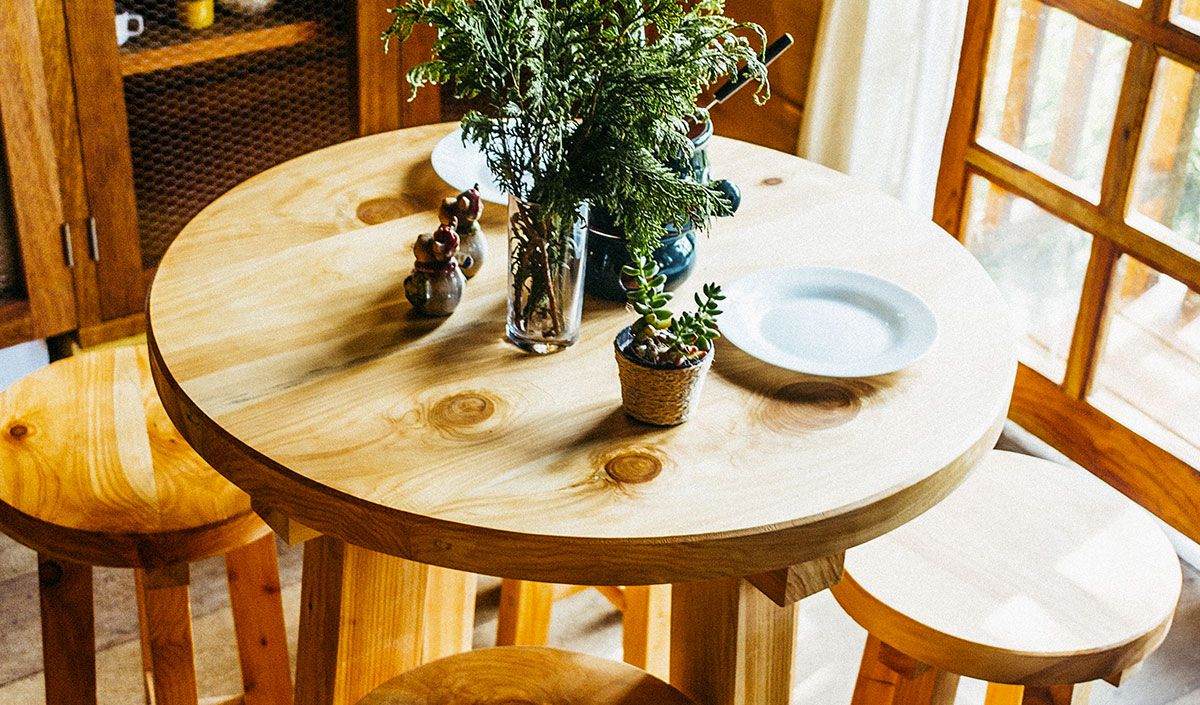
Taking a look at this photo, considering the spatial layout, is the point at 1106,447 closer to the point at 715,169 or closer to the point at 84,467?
the point at 715,169

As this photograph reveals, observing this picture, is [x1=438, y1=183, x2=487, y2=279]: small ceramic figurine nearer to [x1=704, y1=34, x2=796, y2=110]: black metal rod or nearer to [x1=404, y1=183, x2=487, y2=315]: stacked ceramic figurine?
[x1=404, y1=183, x2=487, y2=315]: stacked ceramic figurine

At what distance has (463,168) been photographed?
66.2 inches

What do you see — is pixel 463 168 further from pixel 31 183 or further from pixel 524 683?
pixel 31 183

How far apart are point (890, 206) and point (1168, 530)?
3.40 ft

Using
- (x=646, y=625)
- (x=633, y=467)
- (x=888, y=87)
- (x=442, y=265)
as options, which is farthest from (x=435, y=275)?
(x=888, y=87)

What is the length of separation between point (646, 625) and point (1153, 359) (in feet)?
3.72

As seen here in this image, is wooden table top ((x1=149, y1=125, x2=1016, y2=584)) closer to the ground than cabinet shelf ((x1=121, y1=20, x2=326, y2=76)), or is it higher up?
closer to the ground

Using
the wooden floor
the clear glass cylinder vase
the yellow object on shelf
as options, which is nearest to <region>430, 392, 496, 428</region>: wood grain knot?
the clear glass cylinder vase

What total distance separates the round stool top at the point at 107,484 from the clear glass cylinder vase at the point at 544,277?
0.41 m

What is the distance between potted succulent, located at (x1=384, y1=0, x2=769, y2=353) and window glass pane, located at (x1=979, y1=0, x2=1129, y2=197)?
120 cm

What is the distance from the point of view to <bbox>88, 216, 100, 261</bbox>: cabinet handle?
2.37m

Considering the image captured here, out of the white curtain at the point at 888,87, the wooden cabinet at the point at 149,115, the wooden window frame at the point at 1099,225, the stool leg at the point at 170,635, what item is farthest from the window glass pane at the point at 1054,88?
the stool leg at the point at 170,635

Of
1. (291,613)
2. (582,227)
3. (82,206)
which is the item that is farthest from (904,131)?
(82,206)

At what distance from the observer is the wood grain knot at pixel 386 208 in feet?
5.19
